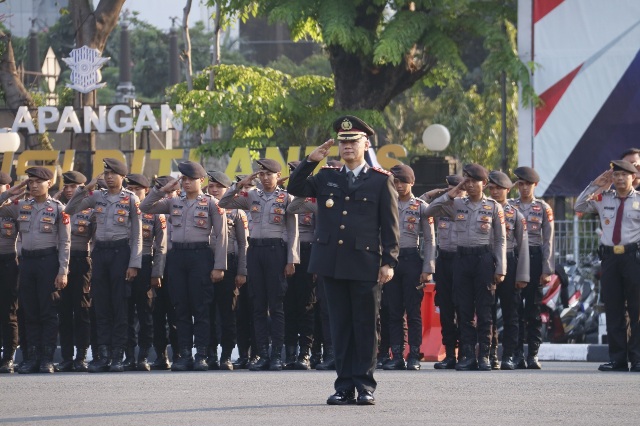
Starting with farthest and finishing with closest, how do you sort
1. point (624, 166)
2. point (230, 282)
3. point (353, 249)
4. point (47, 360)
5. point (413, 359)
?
point (230, 282), point (413, 359), point (47, 360), point (624, 166), point (353, 249)

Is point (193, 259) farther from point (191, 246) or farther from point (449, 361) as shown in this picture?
point (449, 361)

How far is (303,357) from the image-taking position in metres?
14.9

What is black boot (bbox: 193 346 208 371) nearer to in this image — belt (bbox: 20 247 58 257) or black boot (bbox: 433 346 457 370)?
belt (bbox: 20 247 58 257)

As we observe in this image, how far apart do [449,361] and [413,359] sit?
0.38 m

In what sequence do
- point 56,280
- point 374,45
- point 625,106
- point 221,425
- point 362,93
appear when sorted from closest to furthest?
point 221,425 < point 56,280 < point 625,106 < point 374,45 < point 362,93

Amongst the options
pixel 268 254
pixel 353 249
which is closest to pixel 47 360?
pixel 268 254

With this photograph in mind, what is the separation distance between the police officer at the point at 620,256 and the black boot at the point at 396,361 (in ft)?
6.55

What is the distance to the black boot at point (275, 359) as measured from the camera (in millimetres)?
14641

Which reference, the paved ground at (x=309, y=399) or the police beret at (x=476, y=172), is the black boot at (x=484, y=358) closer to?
the paved ground at (x=309, y=399)

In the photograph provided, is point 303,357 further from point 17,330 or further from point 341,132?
point 341,132

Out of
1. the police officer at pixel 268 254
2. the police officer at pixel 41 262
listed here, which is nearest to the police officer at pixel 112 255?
the police officer at pixel 41 262

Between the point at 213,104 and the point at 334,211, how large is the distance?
46.3 ft

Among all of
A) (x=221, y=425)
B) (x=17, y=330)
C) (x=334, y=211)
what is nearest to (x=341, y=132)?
(x=334, y=211)

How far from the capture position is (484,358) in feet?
47.5
